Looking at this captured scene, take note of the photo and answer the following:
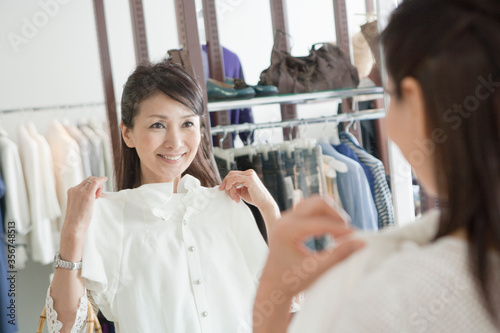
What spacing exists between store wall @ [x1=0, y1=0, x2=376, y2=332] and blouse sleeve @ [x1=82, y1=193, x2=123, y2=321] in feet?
6.01

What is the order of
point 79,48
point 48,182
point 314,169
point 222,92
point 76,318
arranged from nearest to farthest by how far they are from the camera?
point 76,318, point 222,92, point 314,169, point 48,182, point 79,48

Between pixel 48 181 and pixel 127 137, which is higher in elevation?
pixel 127 137

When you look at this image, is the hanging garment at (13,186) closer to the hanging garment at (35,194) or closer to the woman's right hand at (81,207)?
the hanging garment at (35,194)

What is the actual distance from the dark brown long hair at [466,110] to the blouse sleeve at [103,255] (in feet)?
3.20

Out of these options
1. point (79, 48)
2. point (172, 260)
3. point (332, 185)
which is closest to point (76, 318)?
point (172, 260)

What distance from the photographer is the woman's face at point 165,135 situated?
4.57 ft

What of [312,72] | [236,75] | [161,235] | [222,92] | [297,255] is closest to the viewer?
[297,255]

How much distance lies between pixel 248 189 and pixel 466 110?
37.3 inches

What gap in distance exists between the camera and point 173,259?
1.34 meters

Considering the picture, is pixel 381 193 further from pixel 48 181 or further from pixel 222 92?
pixel 48 181

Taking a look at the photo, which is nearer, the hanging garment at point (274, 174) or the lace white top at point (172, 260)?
the lace white top at point (172, 260)

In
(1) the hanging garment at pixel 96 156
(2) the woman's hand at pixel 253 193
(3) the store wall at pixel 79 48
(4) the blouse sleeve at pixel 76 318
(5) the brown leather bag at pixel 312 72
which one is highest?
(3) the store wall at pixel 79 48

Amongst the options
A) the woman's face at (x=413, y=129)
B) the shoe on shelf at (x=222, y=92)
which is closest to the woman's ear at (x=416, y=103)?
the woman's face at (x=413, y=129)

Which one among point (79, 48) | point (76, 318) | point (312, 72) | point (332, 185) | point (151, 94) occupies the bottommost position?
point (76, 318)
